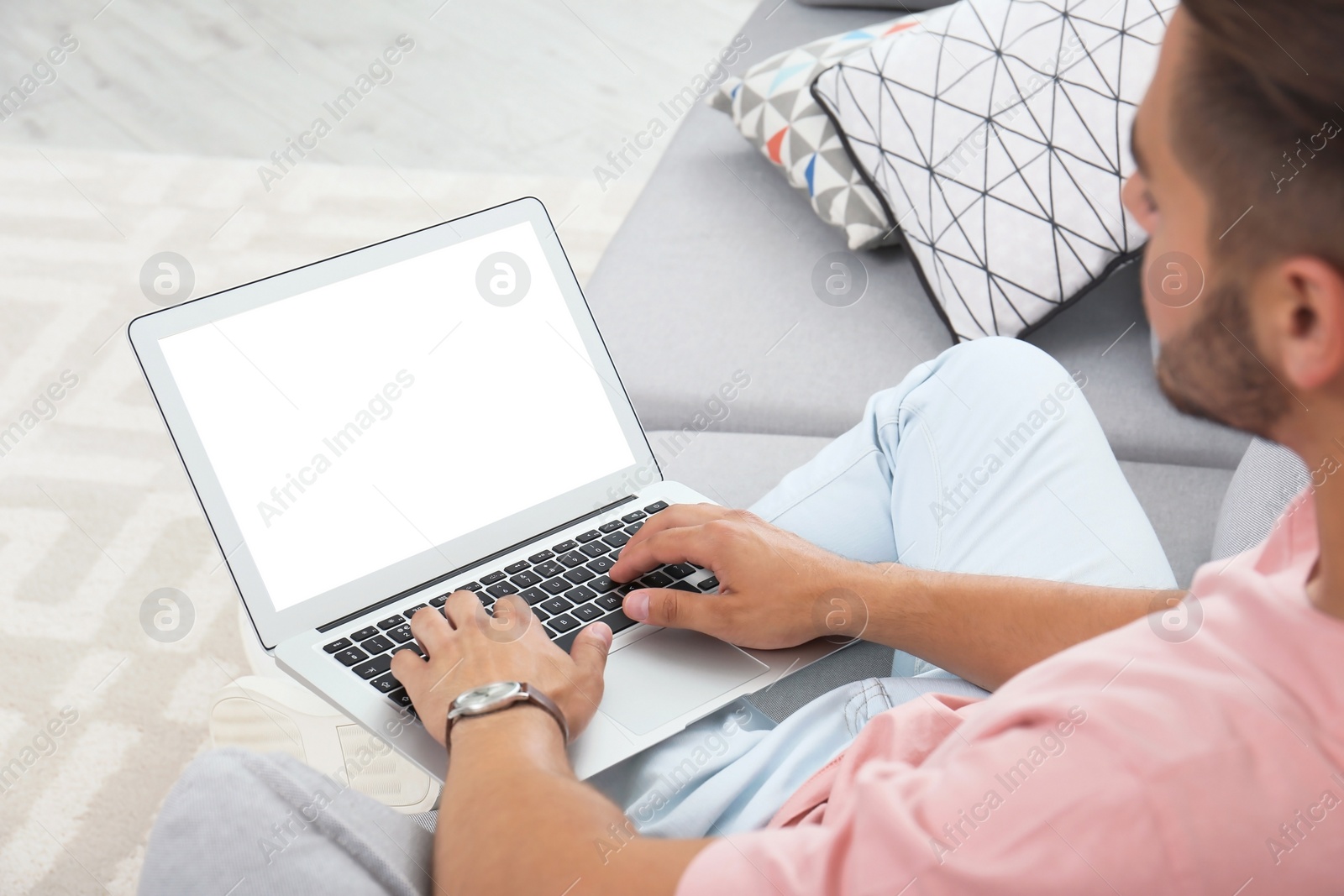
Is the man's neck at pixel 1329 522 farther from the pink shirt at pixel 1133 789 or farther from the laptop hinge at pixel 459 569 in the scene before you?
the laptop hinge at pixel 459 569

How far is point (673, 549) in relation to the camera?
95 centimetres

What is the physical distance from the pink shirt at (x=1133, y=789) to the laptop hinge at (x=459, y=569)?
462 mm

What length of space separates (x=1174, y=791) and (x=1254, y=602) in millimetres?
123

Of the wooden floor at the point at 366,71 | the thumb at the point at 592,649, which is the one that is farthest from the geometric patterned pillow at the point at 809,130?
the wooden floor at the point at 366,71

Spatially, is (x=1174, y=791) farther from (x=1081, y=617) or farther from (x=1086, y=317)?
(x=1086, y=317)

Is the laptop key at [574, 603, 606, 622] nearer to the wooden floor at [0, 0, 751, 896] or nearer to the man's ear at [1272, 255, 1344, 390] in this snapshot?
the man's ear at [1272, 255, 1344, 390]

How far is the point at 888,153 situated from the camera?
5.04 ft

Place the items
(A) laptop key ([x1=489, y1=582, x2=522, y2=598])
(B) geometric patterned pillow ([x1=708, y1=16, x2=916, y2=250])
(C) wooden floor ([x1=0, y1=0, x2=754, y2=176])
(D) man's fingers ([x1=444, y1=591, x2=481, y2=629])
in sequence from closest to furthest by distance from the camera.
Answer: (D) man's fingers ([x1=444, y1=591, x2=481, y2=629])
(A) laptop key ([x1=489, y1=582, x2=522, y2=598])
(B) geometric patterned pillow ([x1=708, y1=16, x2=916, y2=250])
(C) wooden floor ([x1=0, y1=0, x2=754, y2=176])

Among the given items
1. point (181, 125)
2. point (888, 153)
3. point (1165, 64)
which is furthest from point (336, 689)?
point (181, 125)

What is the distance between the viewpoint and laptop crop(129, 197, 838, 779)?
0.91m

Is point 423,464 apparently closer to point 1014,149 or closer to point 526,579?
point 526,579

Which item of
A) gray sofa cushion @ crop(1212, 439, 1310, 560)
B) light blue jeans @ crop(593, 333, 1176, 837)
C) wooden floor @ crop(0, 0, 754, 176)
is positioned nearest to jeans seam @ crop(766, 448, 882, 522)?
light blue jeans @ crop(593, 333, 1176, 837)

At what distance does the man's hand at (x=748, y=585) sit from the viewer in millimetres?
909

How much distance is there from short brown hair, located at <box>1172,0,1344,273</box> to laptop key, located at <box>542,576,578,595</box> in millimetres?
605
